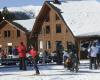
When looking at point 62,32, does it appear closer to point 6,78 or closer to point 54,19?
point 54,19

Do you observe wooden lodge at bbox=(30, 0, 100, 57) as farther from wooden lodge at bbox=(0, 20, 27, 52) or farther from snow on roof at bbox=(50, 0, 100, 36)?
wooden lodge at bbox=(0, 20, 27, 52)

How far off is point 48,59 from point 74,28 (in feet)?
50.6

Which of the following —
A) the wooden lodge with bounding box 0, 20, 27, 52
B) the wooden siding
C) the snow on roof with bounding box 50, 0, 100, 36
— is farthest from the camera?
the wooden siding

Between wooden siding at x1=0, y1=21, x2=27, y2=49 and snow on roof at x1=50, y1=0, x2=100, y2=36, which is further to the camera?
wooden siding at x1=0, y1=21, x2=27, y2=49

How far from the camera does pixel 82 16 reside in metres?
65.4

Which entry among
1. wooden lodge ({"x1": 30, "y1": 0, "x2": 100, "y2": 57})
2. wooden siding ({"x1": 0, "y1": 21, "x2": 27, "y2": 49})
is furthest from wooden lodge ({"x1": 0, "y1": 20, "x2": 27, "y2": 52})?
wooden lodge ({"x1": 30, "y1": 0, "x2": 100, "y2": 57})

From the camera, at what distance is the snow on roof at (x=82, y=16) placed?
61.3m

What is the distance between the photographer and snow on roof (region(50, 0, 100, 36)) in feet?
201

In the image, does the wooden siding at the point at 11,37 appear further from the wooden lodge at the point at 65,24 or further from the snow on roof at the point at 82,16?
the snow on roof at the point at 82,16

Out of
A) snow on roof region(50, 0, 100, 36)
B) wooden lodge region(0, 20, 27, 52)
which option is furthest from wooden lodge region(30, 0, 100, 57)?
wooden lodge region(0, 20, 27, 52)

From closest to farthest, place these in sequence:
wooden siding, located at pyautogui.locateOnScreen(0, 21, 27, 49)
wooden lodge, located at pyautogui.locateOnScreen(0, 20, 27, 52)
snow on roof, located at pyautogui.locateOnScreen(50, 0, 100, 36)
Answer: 1. snow on roof, located at pyautogui.locateOnScreen(50, 0, 100, 36)
2. wooden lodge, located at pyautogui.locateOnScreen(0, 20, 27, 52)
3. wooden siding, located at pyautogui.locateOnScreen(0, 21, 27, 49)

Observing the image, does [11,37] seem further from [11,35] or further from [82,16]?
[82,16]

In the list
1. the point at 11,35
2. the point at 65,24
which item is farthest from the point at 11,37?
the point at 65,24

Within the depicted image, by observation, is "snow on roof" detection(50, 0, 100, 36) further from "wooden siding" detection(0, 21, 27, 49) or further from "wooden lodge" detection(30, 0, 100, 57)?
"wooden siding" detection(0, 21, 27, 49)
